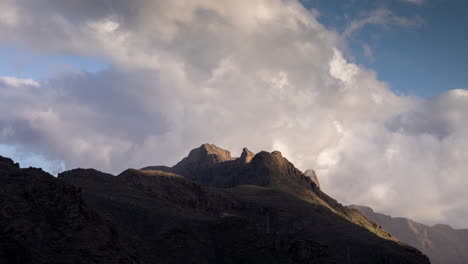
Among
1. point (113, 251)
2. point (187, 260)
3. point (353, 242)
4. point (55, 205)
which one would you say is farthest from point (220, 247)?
point (353, 242)

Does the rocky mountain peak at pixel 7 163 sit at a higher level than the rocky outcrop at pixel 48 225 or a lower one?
higher

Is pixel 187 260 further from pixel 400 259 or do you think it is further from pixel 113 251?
pixel 400 259

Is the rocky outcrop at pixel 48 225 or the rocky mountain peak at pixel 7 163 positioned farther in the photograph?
the rocky mountain peak at pixel 7 163

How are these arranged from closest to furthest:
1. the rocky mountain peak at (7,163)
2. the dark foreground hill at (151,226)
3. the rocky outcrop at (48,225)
A: the rocky outcrop at (48,225) → the dark foreground hill at (151,226) → the rocky mountain peak at (7,163)

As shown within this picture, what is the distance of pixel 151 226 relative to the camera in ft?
312

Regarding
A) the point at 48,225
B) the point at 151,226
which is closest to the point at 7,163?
the point at 48,225

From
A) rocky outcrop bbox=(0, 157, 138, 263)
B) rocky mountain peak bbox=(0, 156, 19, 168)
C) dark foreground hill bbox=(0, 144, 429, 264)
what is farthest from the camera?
rocky mountain peak bbox=(0, 156, 19, 168)

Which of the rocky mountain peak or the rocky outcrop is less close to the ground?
the rocky mountain peak

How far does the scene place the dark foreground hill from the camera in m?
66.4

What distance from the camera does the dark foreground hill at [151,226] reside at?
218 feet

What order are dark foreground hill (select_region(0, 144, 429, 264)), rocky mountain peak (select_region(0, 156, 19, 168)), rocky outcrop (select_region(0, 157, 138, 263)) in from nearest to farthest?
rocky outcrop (select_region(0, 157, 138, 263))
dark foreground hill (select_region(0, 144, 429, 264))
rocky mountain peak (select_region(0, 156, 19, 168))

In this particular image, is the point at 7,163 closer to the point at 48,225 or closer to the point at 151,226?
the point at 48,225

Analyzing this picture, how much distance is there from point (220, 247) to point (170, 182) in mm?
62126

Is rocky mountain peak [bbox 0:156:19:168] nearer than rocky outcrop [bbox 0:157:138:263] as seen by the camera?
No
